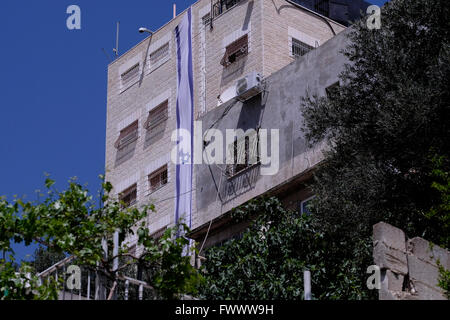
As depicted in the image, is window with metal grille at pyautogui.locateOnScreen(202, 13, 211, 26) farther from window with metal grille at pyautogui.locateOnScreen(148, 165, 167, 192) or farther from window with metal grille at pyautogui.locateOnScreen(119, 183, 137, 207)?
window with metal grille at pyautogui.locateOnScreen(119, 183, 137, 207)

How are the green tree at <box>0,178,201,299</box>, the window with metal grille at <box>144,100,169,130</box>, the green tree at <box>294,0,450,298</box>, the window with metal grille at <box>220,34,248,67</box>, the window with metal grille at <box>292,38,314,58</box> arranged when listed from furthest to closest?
1. the window with metal grille at <box>144,100,169,130</box>
2. the window with metal grille at <box>292,38,314,58</box>
3. the window with metal grille at <box>220,34,248,67</box>
4. the green tree at <box>294,0,450,298</box>
5. the green tree at <box>0,178,201,299</box>

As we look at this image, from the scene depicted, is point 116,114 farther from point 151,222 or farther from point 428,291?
point 428,291

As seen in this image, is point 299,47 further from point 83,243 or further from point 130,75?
point 83,243

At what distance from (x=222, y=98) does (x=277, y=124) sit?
4263 mm

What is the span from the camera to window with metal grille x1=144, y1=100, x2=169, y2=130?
39.5 m

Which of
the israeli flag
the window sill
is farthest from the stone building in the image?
the israeli flag

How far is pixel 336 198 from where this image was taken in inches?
858

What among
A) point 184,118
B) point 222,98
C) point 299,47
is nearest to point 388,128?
point 222,98

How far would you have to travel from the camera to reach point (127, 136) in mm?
41281

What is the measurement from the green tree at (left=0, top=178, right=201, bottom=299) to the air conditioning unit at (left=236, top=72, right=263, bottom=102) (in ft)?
49.0

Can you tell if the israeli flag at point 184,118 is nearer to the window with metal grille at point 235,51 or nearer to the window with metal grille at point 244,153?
the window with metal grille at point 235,51
